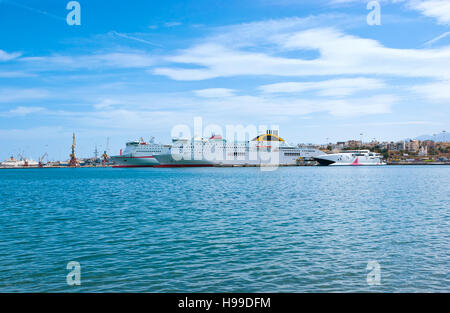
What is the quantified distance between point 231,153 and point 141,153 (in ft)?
107

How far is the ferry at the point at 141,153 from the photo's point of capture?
13188 centimetres

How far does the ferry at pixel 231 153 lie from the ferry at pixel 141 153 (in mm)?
3945

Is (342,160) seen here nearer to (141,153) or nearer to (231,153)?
(231,153)

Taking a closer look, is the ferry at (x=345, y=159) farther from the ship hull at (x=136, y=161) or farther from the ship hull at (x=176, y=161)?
the ship hull at (x=136, y=161)

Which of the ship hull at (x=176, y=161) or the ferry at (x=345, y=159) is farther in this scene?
the ferry at (x=345, y=159)

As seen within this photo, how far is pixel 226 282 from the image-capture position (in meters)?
9.66

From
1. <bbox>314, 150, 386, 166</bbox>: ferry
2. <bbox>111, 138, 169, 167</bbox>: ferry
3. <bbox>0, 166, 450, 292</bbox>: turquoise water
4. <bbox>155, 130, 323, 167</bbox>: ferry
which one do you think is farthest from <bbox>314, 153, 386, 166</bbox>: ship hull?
<bbox>0, 166, 450, 292</bbox>: turquoise water

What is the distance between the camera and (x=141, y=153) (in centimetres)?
13238

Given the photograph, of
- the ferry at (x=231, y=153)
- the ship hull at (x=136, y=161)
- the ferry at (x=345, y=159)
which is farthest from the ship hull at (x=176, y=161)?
the ferry at (x=345, y=159)

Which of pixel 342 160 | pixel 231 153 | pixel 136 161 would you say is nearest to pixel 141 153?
pixel 136 161
